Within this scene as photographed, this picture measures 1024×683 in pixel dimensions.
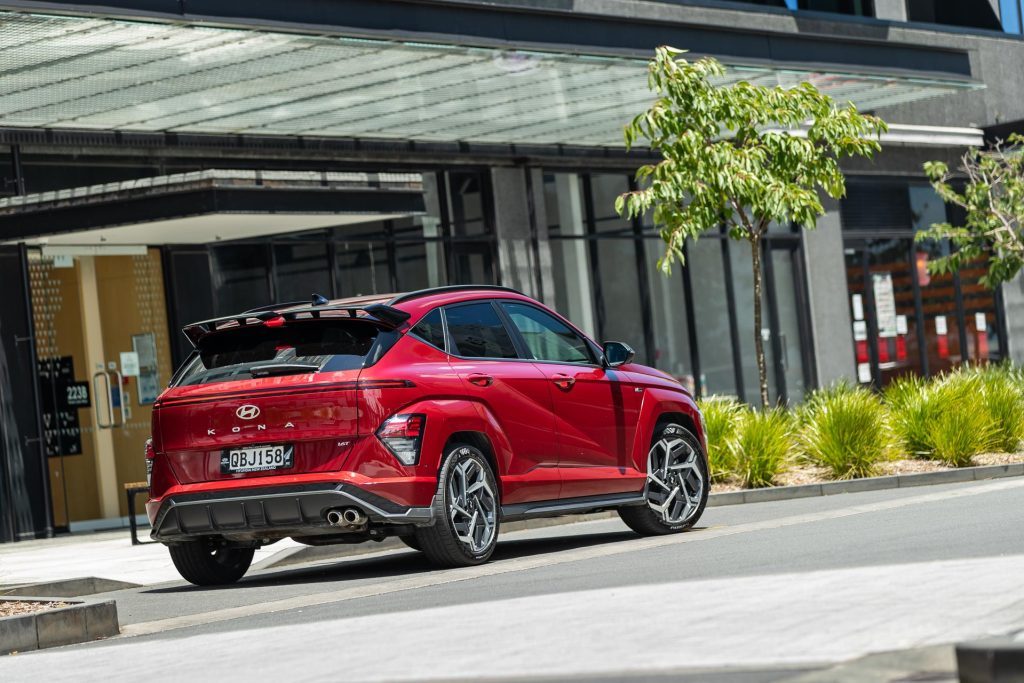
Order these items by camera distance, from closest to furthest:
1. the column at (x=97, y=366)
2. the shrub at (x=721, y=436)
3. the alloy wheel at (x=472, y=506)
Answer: the alloy wheel at (x=472, y=506) → the shrub at (x=721, y=436) → the column at (x=97, y=366)

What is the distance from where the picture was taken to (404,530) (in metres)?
10.6

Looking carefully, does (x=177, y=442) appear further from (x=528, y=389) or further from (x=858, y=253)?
(x=858, y=253)

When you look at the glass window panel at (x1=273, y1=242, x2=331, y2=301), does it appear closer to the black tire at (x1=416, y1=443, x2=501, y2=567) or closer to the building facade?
the building facade

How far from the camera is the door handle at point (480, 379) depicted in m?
10.9

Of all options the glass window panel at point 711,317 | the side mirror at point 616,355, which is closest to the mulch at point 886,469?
the side mirror at point 616,355

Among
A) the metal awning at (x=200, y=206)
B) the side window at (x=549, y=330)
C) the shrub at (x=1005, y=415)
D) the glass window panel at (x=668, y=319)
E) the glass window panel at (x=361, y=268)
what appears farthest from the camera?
the glass window panel at (x=668, y=319)

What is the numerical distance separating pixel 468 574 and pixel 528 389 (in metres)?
1.53

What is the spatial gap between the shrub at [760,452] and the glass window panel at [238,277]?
700cm

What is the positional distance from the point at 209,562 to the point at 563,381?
2.65 m

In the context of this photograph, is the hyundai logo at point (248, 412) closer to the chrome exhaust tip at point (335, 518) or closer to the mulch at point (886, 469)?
the chrome exhaust tip at point (335, 518)

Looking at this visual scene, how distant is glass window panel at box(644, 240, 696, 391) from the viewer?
2700cm

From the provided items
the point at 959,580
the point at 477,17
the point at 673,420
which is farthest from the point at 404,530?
the point at 477,17

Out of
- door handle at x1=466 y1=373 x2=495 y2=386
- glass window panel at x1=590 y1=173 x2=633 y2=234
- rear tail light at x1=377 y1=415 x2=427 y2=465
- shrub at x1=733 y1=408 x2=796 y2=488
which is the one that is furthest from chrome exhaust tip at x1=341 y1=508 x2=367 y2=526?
glass window panel at x1=590 y1=173 x2=633 y2=234

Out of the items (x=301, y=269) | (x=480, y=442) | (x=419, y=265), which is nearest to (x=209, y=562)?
(x=480, y=442)
